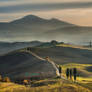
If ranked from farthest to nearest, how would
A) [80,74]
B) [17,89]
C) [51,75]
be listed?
1. [80,74]
2. [51,75]
3. [17,89]

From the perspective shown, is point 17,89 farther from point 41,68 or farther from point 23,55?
point 23,55

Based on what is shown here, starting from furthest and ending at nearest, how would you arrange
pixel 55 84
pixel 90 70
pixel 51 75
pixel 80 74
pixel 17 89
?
pixel 90 70
pixel 80 74
pixel 51 75
pixel 55 84
pixel 17 89

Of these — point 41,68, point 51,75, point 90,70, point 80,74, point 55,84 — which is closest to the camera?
point 55,84

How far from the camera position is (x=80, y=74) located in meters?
149

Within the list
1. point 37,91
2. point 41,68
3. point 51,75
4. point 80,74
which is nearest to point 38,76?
point 51,75

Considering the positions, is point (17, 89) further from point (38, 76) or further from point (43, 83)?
point (38, 76)

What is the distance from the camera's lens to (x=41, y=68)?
114688mm

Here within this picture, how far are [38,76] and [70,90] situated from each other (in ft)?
105

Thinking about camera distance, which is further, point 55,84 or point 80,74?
point 80,74

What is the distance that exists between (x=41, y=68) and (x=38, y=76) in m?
13.0

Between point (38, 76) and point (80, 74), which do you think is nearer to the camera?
point (38, 76)

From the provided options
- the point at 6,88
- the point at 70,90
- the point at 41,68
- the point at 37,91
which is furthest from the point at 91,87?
the point at 41,68

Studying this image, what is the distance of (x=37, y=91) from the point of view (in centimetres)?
7062

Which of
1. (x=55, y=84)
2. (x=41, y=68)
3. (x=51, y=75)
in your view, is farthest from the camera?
(x=41, y=68)
